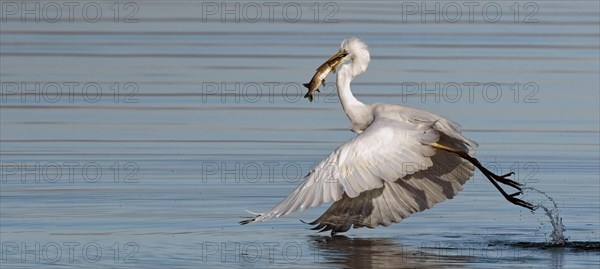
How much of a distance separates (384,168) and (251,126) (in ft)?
20.9

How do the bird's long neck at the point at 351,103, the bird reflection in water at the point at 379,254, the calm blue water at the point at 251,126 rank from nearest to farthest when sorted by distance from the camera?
the bird reflection in water at the point at 379,254 → the calm blue water at the point at 251,126 → the bird's long neck at the point at 351,103

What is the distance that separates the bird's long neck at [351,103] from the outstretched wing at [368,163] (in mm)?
705

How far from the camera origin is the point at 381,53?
2466 centimetres

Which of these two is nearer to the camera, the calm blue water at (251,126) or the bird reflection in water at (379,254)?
the bird reflection in water at (379,254)

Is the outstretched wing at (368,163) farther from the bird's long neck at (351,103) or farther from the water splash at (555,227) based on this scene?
the water splash at (555,227)

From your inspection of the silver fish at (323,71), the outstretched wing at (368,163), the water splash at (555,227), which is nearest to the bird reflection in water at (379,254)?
the outstretched wing at (368,163)

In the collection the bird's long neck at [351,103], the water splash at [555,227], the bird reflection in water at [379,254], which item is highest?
the bird's long neck at [351,103]

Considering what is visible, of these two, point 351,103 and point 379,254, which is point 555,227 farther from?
point 351,103

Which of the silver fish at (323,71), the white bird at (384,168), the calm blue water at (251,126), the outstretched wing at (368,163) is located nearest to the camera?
the outstretched wing at (368,163)

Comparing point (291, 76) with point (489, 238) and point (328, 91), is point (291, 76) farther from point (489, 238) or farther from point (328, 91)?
point (489, 238)

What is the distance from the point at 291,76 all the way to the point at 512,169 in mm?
5891

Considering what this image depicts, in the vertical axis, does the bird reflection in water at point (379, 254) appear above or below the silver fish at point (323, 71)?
below

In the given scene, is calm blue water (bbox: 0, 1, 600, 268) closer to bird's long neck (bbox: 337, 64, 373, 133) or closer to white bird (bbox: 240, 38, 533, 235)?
white bird (bbox: 240, 38, 533, 235)

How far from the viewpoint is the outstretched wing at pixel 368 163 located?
1252 centimetres
